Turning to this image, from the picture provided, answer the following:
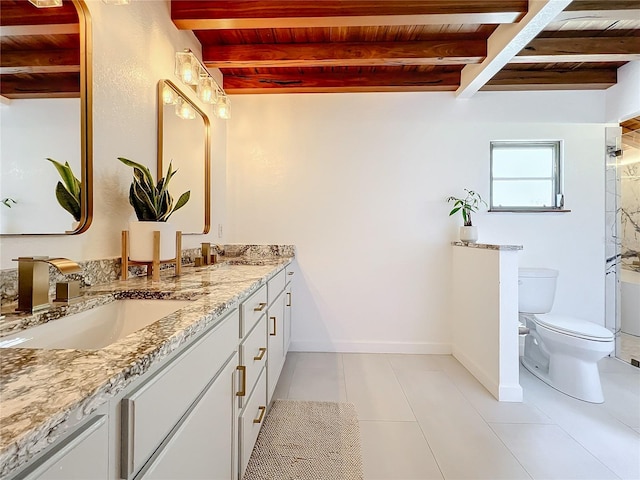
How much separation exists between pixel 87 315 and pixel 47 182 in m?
0.44

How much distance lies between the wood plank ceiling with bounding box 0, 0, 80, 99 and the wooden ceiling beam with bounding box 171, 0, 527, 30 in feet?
2.84

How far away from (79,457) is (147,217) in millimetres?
1136

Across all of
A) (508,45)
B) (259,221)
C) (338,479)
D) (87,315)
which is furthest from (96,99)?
(508,45)

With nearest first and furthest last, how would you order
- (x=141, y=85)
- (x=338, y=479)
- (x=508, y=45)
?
(x=338, y=479) → (x=141, y=85) → (x=508, y=45)

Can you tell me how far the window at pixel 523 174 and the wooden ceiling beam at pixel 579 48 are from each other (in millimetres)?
708

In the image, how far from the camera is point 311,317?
2.72 meters

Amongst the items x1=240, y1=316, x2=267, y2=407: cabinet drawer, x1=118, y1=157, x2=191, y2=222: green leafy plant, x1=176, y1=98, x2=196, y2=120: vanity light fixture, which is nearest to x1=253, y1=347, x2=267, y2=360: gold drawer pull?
x1=240, y1=316, x2=267, y2=407: cabinet drawer

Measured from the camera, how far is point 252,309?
1.29 m

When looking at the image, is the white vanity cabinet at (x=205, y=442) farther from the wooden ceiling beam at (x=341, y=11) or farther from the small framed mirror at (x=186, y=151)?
the wooden ceiling beam at (x=341, y=11)

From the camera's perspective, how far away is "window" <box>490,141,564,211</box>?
8.96 feet

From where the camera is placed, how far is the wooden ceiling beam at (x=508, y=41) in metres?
1.63

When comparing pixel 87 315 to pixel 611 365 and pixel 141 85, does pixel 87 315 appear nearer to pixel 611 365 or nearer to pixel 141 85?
→ pixel 141 85

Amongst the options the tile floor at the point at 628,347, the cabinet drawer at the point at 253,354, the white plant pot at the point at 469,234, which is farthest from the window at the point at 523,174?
the cabinet drawer at the point at 253,354

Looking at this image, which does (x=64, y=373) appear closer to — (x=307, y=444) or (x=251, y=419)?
(x=251, y=419)
